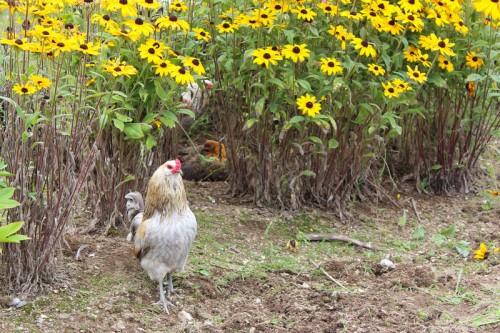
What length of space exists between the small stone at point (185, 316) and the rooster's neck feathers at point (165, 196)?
0.50 metres

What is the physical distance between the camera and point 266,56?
4656 millimetres

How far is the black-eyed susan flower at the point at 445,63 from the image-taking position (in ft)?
17.4

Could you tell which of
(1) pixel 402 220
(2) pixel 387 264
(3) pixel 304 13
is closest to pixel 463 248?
(1) pixel 402 220

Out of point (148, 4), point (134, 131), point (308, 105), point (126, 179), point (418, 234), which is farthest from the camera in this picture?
point (418, 234)

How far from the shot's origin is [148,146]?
4410 mm

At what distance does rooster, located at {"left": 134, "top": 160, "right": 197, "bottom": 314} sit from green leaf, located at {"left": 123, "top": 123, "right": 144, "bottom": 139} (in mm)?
337

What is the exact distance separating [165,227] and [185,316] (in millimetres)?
458

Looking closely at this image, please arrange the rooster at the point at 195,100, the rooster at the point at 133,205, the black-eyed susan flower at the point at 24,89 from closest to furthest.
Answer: the black-eyed susan flower at the point at 24,89, the rooster at the point at 133,205, the rooster at the point at 195,100

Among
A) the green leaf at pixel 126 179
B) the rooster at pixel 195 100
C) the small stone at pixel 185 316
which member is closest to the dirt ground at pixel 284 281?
the small stone at pixel 185 316

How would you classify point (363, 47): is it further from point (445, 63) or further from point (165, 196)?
point (165, 196)

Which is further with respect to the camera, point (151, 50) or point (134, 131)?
point (134, 131)

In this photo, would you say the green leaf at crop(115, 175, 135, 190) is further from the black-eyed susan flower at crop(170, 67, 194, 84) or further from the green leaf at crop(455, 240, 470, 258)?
the green leaf at crop(455, 240, 470, 258)

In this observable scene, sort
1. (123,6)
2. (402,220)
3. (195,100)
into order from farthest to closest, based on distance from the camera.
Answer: (195,100) → (402,220) → (123,6)

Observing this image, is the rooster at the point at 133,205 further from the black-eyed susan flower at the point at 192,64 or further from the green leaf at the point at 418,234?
the green leaf at the point at 418,234
